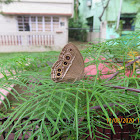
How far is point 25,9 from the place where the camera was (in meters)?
6.14

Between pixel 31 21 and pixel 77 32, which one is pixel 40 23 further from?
pixel 77 32

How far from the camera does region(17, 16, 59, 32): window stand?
6.54 meters

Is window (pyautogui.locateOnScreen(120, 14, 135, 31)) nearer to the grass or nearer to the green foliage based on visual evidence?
the green foliage

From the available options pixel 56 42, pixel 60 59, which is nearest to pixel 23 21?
pixel 56 42

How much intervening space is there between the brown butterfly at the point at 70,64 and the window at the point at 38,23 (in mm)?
6326

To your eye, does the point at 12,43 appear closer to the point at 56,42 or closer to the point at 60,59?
the point at 56,42

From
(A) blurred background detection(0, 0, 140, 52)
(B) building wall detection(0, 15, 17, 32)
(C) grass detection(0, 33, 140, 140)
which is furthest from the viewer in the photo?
(B) building wall detection(0, 15, 17, 32)

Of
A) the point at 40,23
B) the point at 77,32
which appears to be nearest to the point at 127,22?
the point at 40,23

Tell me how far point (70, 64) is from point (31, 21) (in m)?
6.58

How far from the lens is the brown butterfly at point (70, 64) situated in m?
0.62

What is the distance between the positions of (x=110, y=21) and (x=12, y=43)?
4.16 m

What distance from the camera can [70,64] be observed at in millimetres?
672

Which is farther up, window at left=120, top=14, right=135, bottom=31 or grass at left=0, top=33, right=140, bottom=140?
window at left=120, top=14, right=135, bottom=31

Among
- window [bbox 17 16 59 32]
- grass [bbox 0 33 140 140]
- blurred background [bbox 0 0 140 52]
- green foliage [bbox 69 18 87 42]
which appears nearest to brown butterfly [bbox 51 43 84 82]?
grass [bbox 0 33 140 140]
